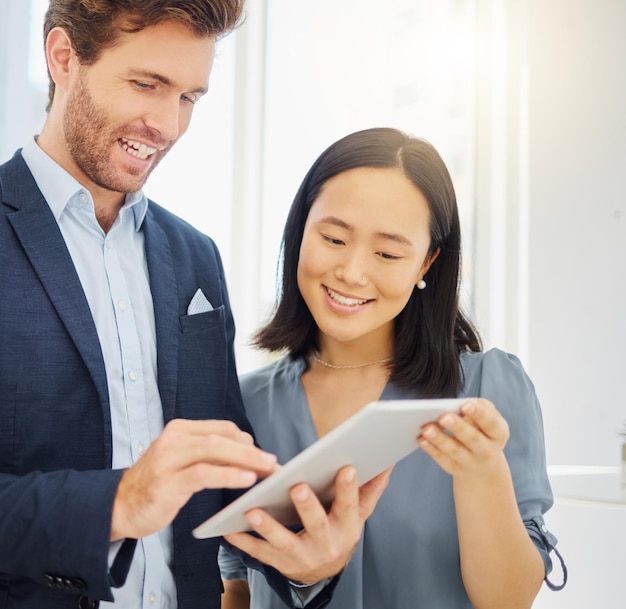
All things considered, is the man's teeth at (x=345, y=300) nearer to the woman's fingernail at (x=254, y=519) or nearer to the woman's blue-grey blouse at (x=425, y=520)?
the woman's blue-grey blouse at (x=425, y=520)

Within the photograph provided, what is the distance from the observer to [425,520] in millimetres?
1652

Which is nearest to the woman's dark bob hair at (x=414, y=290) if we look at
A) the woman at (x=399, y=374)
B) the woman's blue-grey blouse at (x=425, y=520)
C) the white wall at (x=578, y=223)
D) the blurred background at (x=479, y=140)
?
the woman at (x=399, y=374)

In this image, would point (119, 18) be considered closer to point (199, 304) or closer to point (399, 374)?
point (199, 304)

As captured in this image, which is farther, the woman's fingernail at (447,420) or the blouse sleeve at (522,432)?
the blouse sleeve at (522,432)

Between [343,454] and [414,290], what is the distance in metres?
0.92

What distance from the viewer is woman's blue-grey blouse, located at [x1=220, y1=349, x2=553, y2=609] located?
163cm

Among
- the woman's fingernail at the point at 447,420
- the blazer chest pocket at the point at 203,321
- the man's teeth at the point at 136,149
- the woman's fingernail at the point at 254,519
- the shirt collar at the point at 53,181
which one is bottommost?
the woman's fingernail at the point at 254,519

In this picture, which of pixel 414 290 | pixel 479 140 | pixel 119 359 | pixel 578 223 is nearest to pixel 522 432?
pixel 414 290

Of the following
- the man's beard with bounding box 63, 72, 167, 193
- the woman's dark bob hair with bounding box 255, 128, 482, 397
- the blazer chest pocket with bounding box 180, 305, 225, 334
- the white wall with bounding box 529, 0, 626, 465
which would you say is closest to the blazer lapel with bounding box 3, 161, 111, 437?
the man's beard with bounding box 63, 72, 167, 193

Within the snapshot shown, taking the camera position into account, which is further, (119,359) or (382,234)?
(382,234)

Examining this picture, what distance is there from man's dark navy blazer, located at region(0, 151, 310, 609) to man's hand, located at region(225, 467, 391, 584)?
20 cm

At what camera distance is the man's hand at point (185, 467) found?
1025 mm

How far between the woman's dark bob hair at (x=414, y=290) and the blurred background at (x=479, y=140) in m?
0.95

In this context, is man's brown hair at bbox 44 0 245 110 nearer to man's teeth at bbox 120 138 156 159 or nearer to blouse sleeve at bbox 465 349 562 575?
man's teeth at bbox 120 138 156 159
